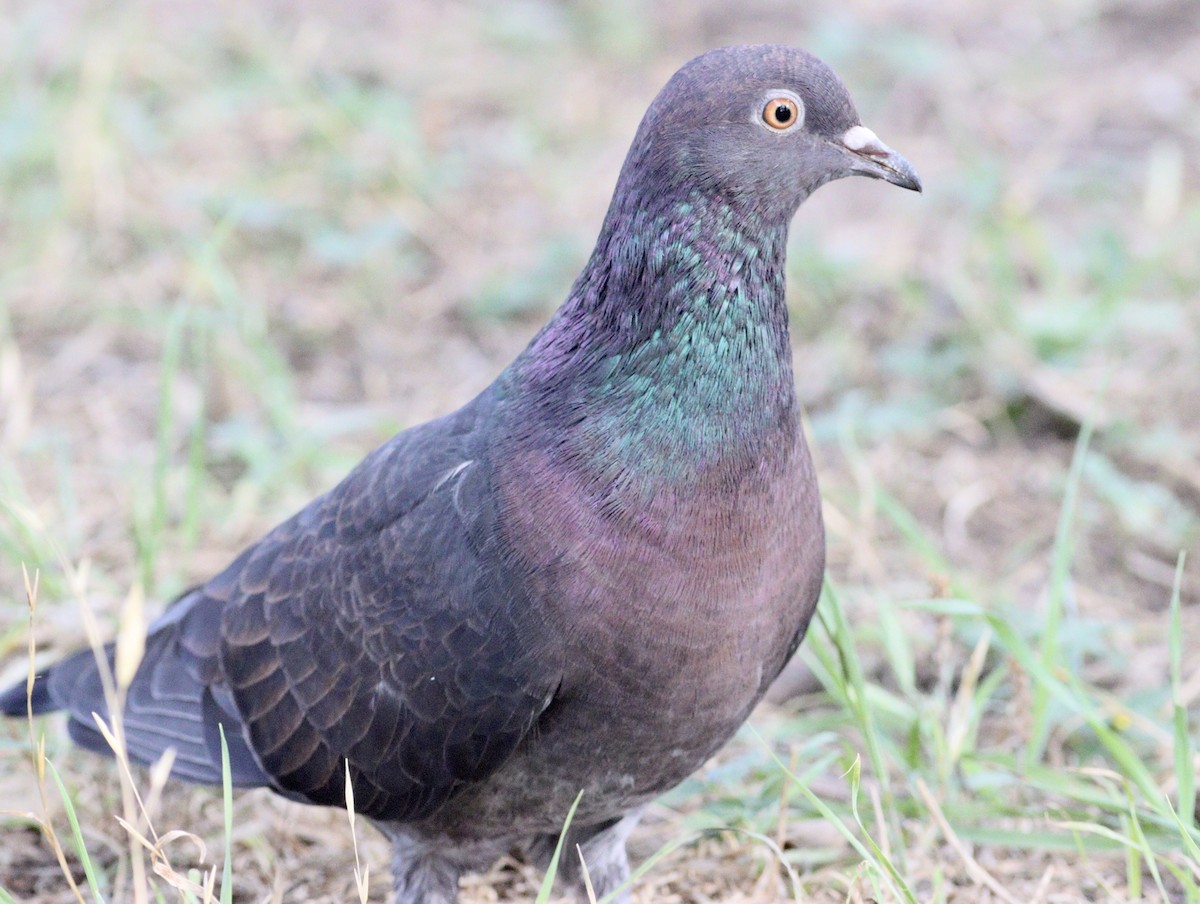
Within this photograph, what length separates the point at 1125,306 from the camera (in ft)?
18.2

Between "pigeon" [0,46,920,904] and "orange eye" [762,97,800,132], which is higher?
"orange eye" [762,97,800,132]

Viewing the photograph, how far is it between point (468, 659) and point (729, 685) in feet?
1.63

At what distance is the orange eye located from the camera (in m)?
2.84

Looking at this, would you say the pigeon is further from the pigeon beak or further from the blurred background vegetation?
the blurred background vegetation

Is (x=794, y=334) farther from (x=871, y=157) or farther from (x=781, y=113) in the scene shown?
(x=781, y=113)

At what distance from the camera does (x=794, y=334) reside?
5.84 m

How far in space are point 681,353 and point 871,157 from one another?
0.57 m

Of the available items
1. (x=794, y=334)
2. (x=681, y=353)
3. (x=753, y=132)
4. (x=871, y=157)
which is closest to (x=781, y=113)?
(x=753, y=132)

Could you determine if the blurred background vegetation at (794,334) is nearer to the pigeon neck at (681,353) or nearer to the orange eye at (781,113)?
the pigeon neck at (681,353)

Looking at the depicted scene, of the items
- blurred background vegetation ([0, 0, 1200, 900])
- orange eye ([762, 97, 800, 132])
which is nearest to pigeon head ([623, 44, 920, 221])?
orange eye ([762, 97, 800, 132])

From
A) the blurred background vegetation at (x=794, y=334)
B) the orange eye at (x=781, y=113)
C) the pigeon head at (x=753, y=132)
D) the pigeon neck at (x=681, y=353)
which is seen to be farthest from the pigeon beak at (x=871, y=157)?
the blurred background vegetation at (x=794, y=334)

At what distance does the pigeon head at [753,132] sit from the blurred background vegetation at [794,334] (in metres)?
0.94

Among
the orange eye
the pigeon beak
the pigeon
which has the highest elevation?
the orange eye

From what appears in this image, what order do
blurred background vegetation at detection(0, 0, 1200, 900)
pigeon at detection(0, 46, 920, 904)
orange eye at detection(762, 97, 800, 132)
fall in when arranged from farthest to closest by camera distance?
1. blurred background vegetation at detection(0, 0, 1200, 900)
2. orange eye at detection(762, 97, 800, 132)
3. pigeon at detection(0, 46, 920, 904)
